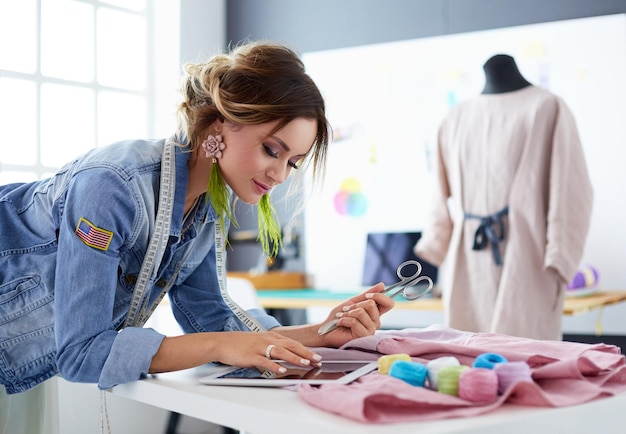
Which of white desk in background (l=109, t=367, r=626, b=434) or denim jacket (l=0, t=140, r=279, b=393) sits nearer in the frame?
white desk in background (l=109, t=367, r=626, b=434)

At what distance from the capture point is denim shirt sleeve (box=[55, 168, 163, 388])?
1219 mm

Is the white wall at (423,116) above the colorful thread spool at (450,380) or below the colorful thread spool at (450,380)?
above

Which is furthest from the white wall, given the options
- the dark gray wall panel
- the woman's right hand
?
the woman's right hand

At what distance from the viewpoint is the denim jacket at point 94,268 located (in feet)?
4.07

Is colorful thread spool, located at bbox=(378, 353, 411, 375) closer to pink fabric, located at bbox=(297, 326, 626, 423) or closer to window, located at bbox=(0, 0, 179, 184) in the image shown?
pink fabric, located at bbox=(297, 326, 626, 423)

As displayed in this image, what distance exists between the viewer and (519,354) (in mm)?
1131

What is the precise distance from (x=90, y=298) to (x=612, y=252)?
2896 millimetres

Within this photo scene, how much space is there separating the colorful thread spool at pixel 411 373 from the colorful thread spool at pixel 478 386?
7 cm

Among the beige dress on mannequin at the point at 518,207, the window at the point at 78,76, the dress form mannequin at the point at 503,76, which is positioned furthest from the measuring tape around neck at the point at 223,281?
the window at the point at 78,76

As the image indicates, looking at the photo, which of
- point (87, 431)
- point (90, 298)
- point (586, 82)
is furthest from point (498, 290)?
point (90, 298)

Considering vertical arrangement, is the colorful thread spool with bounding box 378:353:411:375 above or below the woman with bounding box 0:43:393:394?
below

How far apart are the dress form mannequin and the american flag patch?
7.76 feet

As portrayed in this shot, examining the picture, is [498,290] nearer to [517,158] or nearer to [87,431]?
[517,158]

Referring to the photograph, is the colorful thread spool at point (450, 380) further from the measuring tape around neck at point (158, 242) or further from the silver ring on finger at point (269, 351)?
the measuring tape around neck at point (158, 242)
